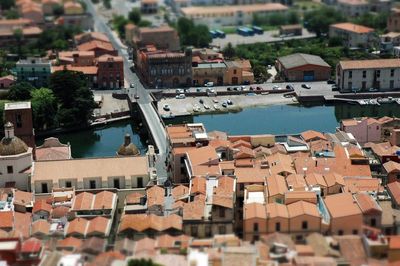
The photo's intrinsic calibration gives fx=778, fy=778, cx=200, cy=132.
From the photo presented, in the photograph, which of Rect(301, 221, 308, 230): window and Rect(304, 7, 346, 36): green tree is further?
Rect(304, 7, 346, 36): green tree

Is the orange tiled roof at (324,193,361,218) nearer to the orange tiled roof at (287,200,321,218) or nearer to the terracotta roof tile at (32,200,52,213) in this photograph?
the orange tiled roof at (287,200,321,218)

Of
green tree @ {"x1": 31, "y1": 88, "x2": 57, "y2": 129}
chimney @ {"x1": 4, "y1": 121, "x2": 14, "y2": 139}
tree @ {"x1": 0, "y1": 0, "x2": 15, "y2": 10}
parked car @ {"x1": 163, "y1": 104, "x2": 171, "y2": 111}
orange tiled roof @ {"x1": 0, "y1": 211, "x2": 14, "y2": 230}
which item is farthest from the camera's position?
tree @ {"x1": 0, "y1": 0, "x2": 15, "y2": 10}

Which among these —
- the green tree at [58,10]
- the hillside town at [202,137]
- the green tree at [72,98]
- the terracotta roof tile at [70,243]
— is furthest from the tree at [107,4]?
the terracotta roof tile at [70,243]

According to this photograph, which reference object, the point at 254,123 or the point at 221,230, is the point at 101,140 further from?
the point at 221,230

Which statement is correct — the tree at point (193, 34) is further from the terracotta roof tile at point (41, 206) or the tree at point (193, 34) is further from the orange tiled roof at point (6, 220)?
the orange tiled roof at point (6, 220)

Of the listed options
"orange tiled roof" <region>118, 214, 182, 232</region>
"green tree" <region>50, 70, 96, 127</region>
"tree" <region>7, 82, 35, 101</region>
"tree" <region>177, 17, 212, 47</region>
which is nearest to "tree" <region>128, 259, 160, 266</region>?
"orange tiled roof" <region>118, 214, 182, 232</region>
